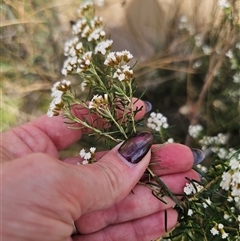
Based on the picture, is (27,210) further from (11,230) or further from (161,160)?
(161,160)

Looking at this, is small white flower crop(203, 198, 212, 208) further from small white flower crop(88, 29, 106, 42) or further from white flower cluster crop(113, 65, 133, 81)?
small white flower crop(88, 29, 106, 42)

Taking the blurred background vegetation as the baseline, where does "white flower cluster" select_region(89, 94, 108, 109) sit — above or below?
above

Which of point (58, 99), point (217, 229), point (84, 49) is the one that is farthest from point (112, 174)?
point (84, 49)

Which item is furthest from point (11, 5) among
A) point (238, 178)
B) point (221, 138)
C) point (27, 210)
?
point (238, 178)

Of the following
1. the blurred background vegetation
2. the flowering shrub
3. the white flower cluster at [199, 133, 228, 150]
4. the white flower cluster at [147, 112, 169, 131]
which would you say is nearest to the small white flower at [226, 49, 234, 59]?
the blurred background vegetation

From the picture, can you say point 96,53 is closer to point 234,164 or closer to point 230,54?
point 234,164

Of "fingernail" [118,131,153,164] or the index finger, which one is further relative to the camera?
the index finger

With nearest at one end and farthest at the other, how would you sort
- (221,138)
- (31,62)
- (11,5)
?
1. (221,138)
2. (11,5)
3. (31,62)

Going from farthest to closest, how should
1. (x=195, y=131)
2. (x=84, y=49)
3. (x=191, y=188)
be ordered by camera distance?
1. (x=195, y=131)
2. (x=84, y=49)
3. (x=191, y=188)
